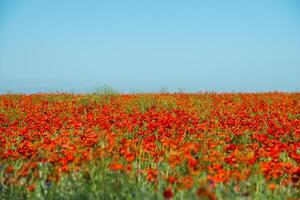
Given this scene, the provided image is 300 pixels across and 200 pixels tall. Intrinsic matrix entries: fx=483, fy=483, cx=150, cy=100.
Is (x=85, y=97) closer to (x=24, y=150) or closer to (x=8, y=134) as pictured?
(x=8, y=134)

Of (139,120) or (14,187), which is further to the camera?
(139,120)

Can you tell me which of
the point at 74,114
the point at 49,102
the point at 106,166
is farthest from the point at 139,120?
the point at 49,102

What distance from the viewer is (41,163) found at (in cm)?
502

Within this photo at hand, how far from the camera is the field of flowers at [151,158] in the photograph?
468 cm

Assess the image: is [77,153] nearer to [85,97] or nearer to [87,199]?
[87,199]

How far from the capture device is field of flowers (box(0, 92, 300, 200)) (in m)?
4.68

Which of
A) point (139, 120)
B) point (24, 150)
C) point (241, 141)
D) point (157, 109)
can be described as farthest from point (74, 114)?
point (24, 150)

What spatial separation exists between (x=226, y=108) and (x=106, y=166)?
377 inches

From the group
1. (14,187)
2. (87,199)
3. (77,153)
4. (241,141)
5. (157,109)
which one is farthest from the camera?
(157,109)

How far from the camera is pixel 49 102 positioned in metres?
16.6

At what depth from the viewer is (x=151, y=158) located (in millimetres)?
7191

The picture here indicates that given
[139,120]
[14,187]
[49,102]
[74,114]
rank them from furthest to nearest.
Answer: [49,102], [74,114], [139,120], [14,187]

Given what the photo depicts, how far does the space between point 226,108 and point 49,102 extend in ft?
20.1

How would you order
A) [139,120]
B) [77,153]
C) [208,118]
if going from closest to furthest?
[77,153], [139,120], [208,118]
